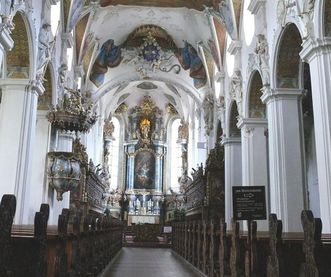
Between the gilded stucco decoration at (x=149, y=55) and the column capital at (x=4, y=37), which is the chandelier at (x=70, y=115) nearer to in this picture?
the column capital at (x=4, y=37)

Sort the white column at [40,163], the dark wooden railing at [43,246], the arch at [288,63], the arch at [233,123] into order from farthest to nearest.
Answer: the arch at [233,123] < the white column at [40,163] < the arch at [288,63] < the dark wooden railing at [43,246]

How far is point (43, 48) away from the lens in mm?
9945

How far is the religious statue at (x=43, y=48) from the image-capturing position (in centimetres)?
976

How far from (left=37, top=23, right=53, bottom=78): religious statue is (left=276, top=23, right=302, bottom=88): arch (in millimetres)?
5643

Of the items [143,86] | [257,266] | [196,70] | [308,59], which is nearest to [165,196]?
[143,86]

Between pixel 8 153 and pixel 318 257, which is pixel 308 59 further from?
pixel 8 153

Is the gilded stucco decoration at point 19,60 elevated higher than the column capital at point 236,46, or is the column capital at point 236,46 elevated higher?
the column capital at point 236,46

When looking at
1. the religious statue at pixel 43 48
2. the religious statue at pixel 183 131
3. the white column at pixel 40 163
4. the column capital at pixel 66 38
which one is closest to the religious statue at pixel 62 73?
the column capital at pixel 66 38

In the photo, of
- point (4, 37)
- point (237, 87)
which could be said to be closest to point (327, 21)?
point (4, 37)

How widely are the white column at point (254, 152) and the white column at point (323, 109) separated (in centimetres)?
476

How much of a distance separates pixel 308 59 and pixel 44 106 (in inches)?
307

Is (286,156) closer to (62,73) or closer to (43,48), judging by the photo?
(43,48)

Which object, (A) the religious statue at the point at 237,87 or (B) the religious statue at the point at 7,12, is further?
(A) the religious statue at the point at 237,87

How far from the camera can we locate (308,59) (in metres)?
7.14
